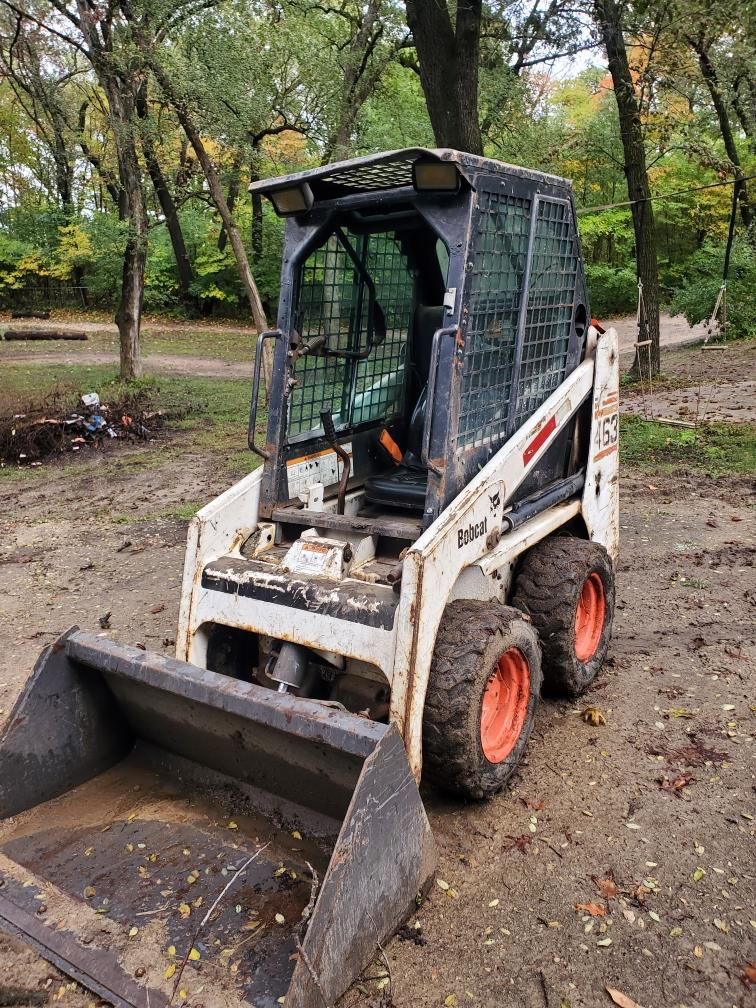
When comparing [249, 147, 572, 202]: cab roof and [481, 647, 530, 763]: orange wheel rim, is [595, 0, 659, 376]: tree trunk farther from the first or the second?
[481, 647, 530, 763]: orange wheel rim

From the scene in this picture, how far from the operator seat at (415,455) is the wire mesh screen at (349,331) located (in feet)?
0.29

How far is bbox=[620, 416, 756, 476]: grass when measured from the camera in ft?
29.1

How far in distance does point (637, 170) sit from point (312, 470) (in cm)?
1056

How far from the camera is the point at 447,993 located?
266 centimetres

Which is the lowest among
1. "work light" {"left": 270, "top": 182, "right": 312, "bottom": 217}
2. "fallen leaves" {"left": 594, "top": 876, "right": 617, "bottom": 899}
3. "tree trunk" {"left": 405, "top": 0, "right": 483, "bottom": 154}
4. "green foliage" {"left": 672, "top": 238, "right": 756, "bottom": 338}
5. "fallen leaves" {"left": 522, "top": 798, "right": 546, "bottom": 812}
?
"fallen leaves" {"left": 522, "top": 798, "right": 546, "bottom": 812}

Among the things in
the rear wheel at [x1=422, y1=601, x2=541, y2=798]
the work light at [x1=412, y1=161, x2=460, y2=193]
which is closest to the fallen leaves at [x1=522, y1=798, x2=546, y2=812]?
the rear wheel at [x1=422, y1=601, x2=541, y2=798]

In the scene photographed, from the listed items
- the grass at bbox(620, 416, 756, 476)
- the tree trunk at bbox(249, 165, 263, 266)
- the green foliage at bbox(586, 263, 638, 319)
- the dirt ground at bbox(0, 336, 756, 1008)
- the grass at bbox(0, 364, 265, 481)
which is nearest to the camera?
the dirt ground at bbox(0, 336, 756, 1008)

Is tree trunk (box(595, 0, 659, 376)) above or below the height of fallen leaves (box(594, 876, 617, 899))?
above

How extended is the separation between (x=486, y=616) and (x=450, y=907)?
42.8 inches

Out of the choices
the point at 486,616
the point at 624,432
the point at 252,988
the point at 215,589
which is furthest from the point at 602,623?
the point at 624,432

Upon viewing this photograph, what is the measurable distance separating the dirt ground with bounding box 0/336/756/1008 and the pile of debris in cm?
373

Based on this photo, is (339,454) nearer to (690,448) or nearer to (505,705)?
(505,705)

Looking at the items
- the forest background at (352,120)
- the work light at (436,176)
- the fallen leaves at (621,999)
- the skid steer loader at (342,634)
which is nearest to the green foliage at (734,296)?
the forest background at (352,120)

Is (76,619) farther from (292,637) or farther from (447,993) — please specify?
(447,993)
